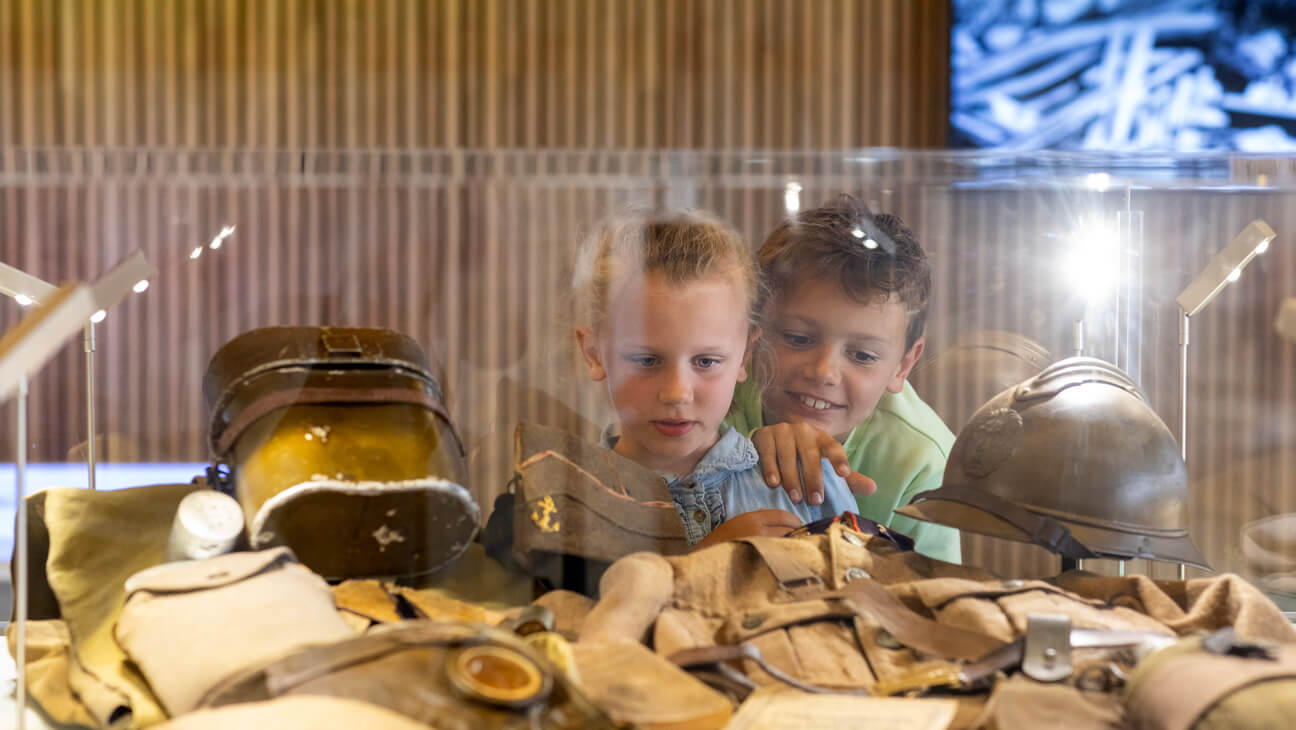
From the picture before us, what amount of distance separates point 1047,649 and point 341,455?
85cm

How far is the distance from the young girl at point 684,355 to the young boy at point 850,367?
0.13ft

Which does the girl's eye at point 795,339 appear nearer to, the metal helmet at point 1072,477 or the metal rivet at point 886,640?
the metal helmet at point 1072,477

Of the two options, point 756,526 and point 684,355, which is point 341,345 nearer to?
point 684,355

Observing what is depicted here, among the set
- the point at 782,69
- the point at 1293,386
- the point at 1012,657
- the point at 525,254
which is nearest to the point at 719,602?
the point at 1012,657

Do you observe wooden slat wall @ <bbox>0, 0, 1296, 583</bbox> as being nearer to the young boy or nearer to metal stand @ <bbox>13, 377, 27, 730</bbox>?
the young boy

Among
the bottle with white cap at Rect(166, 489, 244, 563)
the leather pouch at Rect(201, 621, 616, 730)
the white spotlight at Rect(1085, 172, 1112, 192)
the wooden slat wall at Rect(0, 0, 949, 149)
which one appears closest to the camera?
the leather pouch at Rect(201, 621, 616, 730)

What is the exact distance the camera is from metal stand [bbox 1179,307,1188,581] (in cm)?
164

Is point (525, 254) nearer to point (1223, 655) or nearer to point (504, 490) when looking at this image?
point (504, 490)

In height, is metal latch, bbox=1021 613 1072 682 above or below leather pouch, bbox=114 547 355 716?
below

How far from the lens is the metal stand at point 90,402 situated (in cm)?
147

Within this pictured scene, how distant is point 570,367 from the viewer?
61.4 inches

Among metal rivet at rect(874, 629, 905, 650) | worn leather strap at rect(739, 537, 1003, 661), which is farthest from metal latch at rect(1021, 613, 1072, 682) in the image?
metal rivet at rect(874, 629, 905, 650)

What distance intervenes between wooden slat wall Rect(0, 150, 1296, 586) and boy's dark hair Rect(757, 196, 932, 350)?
3 centimetres

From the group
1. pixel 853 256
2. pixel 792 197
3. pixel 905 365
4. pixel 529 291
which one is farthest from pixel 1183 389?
pixel 529 291
